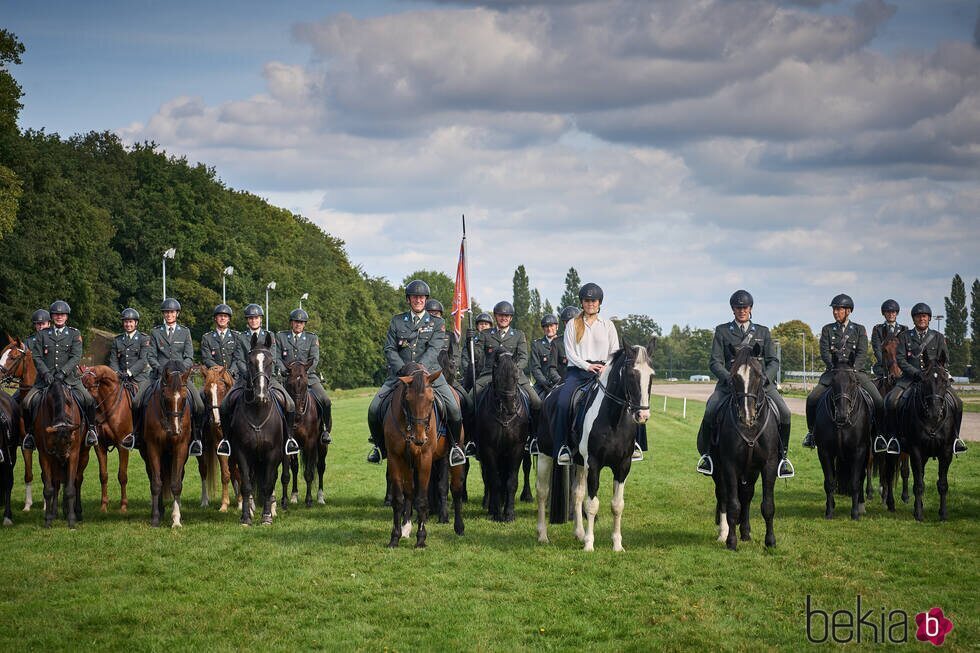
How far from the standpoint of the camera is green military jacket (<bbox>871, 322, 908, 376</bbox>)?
18.1 metres

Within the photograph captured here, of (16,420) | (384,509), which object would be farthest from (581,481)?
(16,420)

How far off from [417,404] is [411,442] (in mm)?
555

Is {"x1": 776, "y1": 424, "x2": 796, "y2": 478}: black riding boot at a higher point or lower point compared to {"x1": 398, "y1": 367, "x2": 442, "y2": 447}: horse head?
lower

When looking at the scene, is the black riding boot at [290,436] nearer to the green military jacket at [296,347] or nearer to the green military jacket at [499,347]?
the green military jacket at [296,347]

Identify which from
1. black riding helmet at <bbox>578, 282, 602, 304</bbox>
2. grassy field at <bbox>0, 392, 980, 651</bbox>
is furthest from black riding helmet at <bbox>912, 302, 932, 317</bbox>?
black riding helmet at <bbox>578, 282, 602, 304</bbox>

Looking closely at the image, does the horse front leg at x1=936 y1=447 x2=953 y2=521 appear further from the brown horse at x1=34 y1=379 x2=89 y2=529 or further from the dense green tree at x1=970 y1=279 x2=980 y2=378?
the dense green tree at x1=970 y1=279 x2=980 y2=378

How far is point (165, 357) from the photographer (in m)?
17.0

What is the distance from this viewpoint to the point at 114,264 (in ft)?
216

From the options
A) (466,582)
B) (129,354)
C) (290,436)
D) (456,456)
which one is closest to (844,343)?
(456,456)

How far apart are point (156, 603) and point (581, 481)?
5.99 metres

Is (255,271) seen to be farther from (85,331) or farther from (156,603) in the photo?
(156,603)

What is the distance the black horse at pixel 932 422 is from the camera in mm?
15914

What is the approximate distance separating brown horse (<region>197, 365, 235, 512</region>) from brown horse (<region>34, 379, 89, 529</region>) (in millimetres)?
2002
